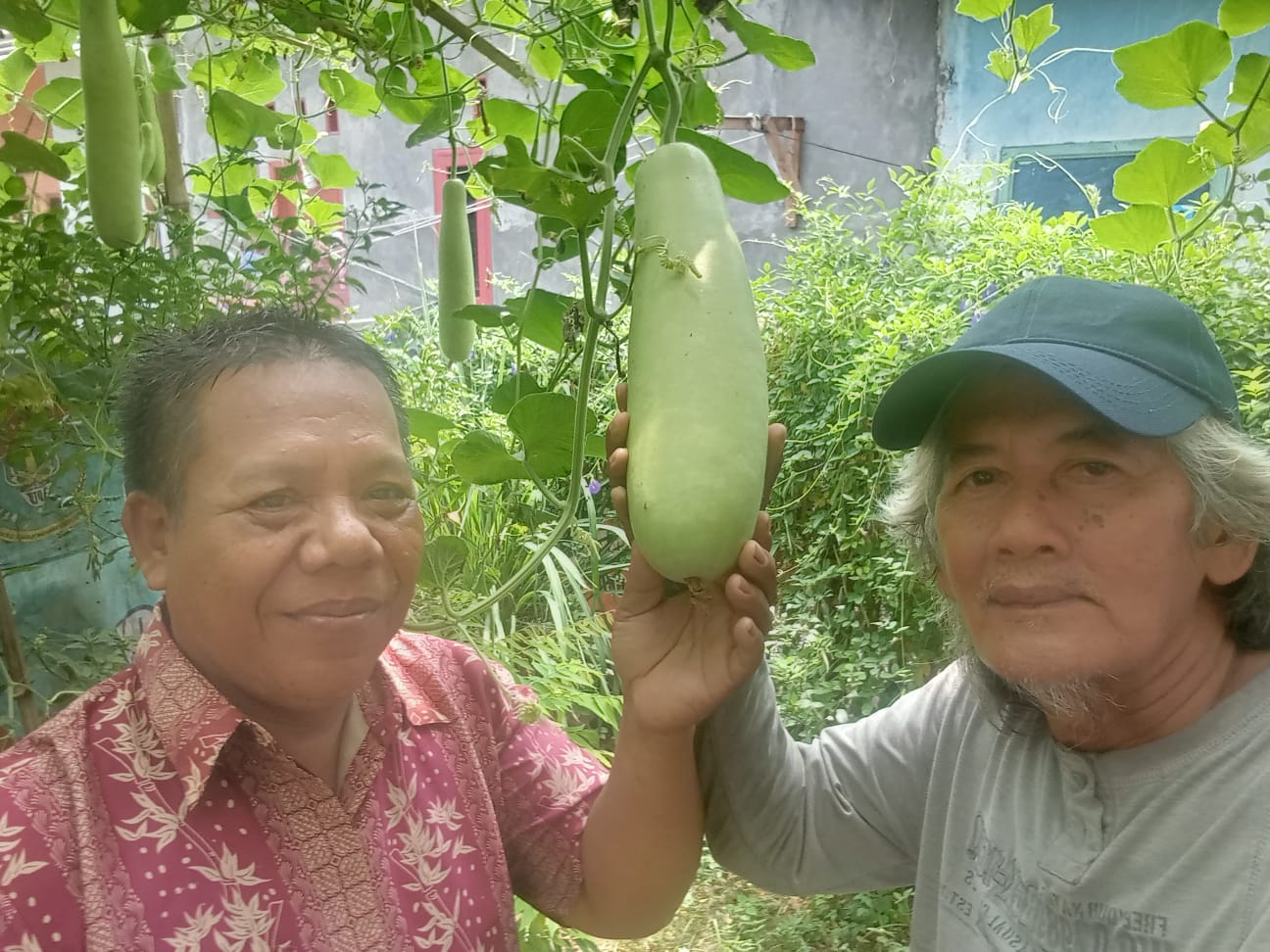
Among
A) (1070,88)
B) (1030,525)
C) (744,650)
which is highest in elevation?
(1070,88)

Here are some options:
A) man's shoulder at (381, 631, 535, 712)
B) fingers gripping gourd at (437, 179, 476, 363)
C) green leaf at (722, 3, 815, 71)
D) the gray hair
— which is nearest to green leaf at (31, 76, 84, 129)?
fingers gripping gourd at (437, 179, 476, 363)

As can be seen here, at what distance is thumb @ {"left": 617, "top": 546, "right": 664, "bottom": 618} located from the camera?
2.94ft

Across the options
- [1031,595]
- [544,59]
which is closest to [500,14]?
[544,59]

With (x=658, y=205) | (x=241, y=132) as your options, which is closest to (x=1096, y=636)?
(x=658, y=205)

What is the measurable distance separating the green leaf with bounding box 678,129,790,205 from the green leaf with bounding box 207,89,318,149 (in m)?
0.85

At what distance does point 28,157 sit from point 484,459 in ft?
2.73

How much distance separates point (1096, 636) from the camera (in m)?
0.84

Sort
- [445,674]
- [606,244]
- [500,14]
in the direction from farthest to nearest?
1. [500,14]
2. [445,674]
3. [606,244]

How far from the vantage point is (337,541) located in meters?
0.76

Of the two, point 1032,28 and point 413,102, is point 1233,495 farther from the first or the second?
point 413,102

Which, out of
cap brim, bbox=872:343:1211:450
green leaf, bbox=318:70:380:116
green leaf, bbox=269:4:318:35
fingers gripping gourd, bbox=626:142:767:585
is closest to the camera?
fingers gripping gourd, bbox=626:142:767:585

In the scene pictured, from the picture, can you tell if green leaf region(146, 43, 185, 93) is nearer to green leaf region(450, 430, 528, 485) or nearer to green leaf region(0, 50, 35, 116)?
green leaf region(0, 50, 35, 116)

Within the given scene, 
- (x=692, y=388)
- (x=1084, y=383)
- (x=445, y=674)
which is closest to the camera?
(x=692, y=388)

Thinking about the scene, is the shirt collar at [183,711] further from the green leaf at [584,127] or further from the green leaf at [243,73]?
the green leaf at [243,73]
